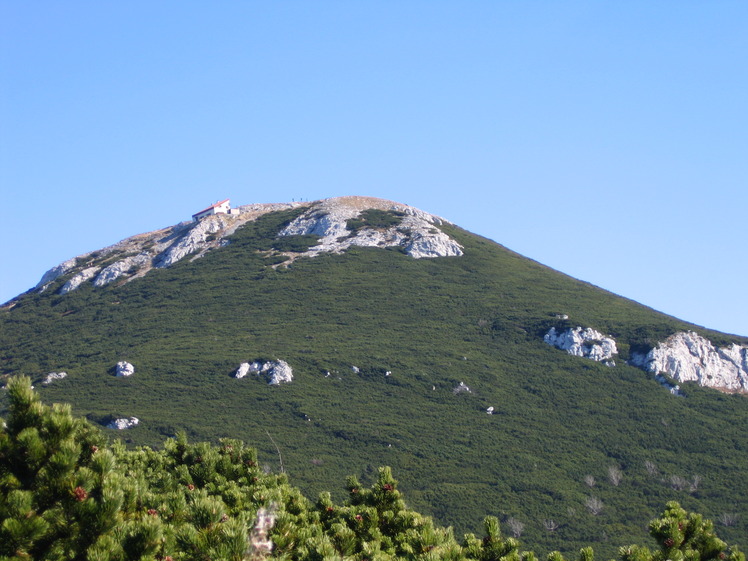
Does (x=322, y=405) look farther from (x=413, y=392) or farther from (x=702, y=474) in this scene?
(x=702, y=474)

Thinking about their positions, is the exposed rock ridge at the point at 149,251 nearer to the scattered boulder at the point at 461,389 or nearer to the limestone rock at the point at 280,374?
the limestone rock at the point at 280,374

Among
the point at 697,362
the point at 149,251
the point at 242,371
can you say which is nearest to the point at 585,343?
the point at 697,362

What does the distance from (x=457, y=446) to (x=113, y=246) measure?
292 feet

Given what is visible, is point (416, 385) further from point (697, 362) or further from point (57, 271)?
point (57, 271)

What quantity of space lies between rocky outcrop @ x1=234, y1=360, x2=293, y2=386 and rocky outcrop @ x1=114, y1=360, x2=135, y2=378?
36.7 ft

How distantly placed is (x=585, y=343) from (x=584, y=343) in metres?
0.12

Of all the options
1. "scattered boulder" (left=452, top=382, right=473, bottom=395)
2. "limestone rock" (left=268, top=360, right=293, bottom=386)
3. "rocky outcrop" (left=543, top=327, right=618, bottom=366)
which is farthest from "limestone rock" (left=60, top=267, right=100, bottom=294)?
"rocky outcrop" (left=543, top=327, right=618, bottom=366)

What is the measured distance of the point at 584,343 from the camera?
87.3 meters

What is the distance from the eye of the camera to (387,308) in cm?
9738

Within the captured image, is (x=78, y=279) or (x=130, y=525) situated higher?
(x=78, y=279)

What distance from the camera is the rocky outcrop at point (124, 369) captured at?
78.2 m

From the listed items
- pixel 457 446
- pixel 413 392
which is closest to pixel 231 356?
pixel 413 392

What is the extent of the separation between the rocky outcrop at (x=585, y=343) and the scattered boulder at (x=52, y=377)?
55.2m

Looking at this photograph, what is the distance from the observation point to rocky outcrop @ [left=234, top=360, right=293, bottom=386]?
78.1 metres
